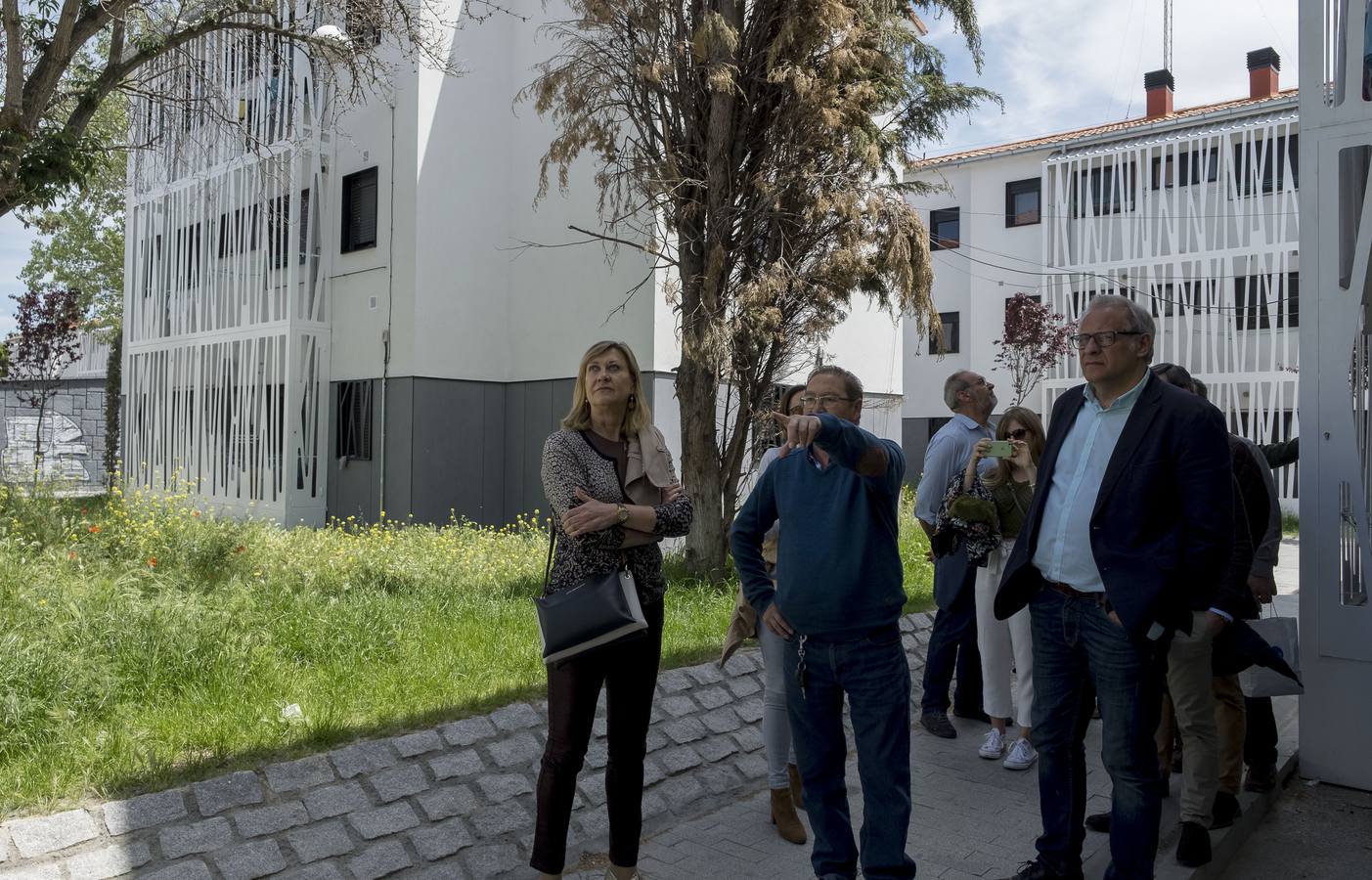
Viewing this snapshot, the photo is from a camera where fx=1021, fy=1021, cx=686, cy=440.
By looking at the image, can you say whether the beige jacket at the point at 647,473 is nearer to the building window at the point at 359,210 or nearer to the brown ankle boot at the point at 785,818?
the brown ankle boot at the point at 785,818

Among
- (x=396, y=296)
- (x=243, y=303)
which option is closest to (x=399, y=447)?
(x=396, y=296)

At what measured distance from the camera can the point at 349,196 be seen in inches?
583

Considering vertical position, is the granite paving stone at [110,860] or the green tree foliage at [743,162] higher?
the green tree foliage at [743,162]

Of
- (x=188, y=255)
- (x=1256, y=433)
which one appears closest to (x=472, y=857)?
(x=188, y=255)

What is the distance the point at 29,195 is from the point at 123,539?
2.99 meters

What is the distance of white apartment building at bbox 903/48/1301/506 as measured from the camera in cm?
2322

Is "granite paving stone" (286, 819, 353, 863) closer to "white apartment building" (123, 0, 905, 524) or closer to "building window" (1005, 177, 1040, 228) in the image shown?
"white apartment building" (123, 0, 905, 524)

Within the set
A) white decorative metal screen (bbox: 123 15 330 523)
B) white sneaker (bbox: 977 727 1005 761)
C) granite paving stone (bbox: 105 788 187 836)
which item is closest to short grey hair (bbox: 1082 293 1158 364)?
white sneaker (bbox: 977 727 1005 761)

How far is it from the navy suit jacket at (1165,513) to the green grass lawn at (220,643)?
3289mm

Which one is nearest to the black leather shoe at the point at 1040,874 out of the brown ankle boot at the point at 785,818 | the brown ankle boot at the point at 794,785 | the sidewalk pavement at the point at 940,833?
the sidewalk pavement at the point at 940,833

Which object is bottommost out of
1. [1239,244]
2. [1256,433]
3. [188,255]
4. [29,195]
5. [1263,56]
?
[1256,433]

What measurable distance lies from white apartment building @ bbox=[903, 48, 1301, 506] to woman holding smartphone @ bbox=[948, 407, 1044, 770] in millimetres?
16106

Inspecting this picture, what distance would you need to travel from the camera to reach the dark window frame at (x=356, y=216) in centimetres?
1438

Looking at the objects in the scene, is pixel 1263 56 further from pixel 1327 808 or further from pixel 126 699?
pixel 126 699
